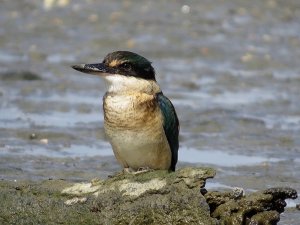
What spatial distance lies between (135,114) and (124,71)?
0.35m

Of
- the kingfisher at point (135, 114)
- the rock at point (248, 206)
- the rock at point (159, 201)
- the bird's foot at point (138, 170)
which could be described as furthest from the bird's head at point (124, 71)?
the rock at point (248, 206)

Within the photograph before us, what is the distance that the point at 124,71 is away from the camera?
7656mm

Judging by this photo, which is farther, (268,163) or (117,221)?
(268,163)

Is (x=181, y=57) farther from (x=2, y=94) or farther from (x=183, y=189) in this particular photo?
(x=183, y=189)

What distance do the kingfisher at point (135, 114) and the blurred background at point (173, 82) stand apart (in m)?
1.25

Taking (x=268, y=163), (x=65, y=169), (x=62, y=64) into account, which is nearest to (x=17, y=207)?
(x=65, y=169)

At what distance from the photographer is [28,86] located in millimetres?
13328

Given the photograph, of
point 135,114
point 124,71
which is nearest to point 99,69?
point 124,71

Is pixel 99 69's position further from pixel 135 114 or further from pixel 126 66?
pixel 135 114

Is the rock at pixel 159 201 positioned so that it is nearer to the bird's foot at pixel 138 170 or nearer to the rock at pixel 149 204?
the rock at pixel 149 204

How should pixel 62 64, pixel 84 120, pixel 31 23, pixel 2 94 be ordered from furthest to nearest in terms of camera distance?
pixel 31 23
pixel 62 64
pixel 2 94
pixel 84 120

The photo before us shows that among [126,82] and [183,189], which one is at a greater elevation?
[126,82]

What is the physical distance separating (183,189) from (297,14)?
37.1 ft

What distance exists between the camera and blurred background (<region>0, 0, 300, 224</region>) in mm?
10312
